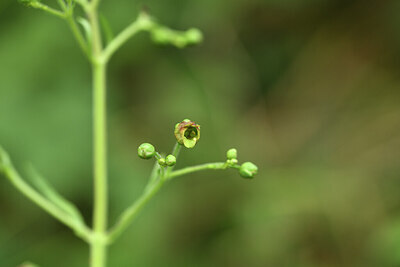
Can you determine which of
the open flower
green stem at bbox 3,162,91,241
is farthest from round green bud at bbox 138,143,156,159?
green stem at bbox 3,162,91,241

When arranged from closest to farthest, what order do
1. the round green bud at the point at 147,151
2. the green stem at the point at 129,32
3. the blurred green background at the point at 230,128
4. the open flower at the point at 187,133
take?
the open flower at the point at 187,133 → the round green bud at the point at 147,151 → the green stem at the point at 129,32 → the blurred green background at the point at 230,128

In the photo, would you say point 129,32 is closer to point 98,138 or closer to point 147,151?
point 98,138

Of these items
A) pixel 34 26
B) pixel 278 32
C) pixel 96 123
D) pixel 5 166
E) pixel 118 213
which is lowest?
pixel 5 166

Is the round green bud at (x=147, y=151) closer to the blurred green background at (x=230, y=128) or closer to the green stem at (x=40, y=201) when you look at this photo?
the green stem at (x=40, y=201)

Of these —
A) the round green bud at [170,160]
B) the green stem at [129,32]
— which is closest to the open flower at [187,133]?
the round green bud at [170,160]

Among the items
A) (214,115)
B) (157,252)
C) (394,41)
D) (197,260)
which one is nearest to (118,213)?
(157,252)

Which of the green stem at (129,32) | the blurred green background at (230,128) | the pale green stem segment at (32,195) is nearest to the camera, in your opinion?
the pale green stem segment at (32,195)

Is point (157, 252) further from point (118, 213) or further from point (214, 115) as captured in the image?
point (214, 115)
